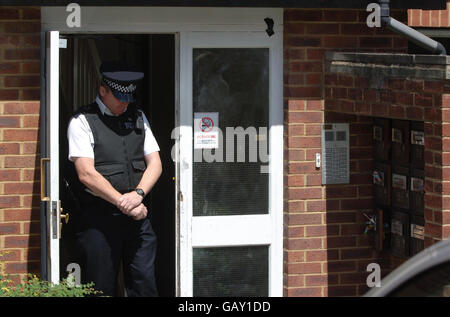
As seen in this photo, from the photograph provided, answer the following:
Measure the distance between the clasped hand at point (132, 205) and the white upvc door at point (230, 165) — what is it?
2.13 ft

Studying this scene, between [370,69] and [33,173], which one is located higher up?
[370,69]

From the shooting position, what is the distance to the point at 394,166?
7.50 m

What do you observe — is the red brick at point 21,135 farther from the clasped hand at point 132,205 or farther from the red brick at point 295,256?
the red brick at point 295,256

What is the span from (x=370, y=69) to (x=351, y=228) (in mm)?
1379

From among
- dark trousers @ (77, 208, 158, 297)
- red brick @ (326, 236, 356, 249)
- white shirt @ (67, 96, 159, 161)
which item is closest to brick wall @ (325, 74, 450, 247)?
red brick @ (326, 236, 356, 249)

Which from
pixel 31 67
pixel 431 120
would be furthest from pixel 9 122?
pixel 431 120

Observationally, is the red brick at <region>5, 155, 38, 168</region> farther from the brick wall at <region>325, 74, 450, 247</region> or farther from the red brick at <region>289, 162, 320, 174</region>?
the brick wall at <region>325, 74, 450, 247</region>

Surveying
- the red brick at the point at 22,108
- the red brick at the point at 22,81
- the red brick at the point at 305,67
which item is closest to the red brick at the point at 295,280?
the red brick at the point at 305,67

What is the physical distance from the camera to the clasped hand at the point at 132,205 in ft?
22.8

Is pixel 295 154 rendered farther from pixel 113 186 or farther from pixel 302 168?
pixel 113 186

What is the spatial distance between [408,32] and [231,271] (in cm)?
222

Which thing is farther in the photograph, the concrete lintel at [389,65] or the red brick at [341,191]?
the red brick at [341,191]

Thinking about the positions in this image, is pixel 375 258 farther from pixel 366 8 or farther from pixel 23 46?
pixel 23 46
